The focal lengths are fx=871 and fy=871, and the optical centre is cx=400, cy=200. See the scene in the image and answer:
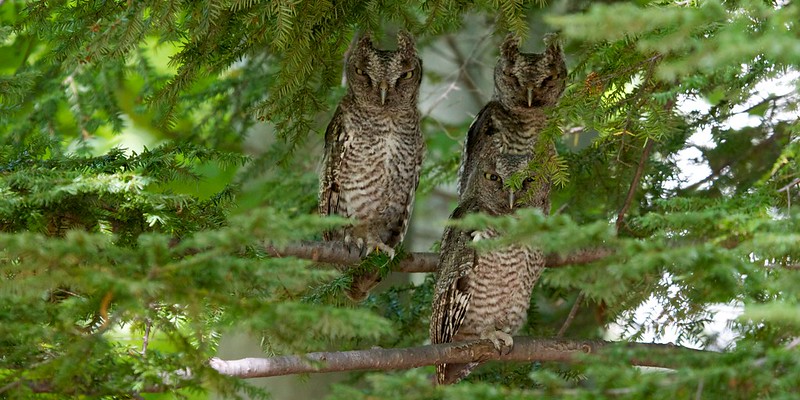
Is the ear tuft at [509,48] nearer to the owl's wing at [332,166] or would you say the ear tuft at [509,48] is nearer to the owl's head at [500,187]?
the owl's head at [500,187]

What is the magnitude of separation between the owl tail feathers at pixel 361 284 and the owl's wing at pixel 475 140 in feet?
2.25

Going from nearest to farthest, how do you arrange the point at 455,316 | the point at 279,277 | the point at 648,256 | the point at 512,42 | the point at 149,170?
the point at 648,256, the point at 279,277, the point at 149,170, the point at 455,316, the point at 512,42

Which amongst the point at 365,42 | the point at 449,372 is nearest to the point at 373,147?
the point at 365,42

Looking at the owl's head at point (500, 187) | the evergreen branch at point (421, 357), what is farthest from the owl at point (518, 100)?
the evergreen branch at point (421, 357)

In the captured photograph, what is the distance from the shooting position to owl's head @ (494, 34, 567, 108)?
4.37 m

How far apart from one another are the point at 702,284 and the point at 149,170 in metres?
1.80

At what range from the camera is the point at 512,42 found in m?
4.45

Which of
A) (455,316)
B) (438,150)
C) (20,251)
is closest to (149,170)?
(20,251)

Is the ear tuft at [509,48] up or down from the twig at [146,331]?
up

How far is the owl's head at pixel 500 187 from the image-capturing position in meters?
3.93

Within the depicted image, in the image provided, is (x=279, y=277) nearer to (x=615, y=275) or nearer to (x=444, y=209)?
(x=615, y=275)

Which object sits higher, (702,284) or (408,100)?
(408,100)

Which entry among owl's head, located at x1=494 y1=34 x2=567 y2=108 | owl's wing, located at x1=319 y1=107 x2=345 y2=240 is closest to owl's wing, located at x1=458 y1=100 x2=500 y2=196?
owl's head, located at x1=494 y1=34 x2=567 y2=108

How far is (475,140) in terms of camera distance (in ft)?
14.7
